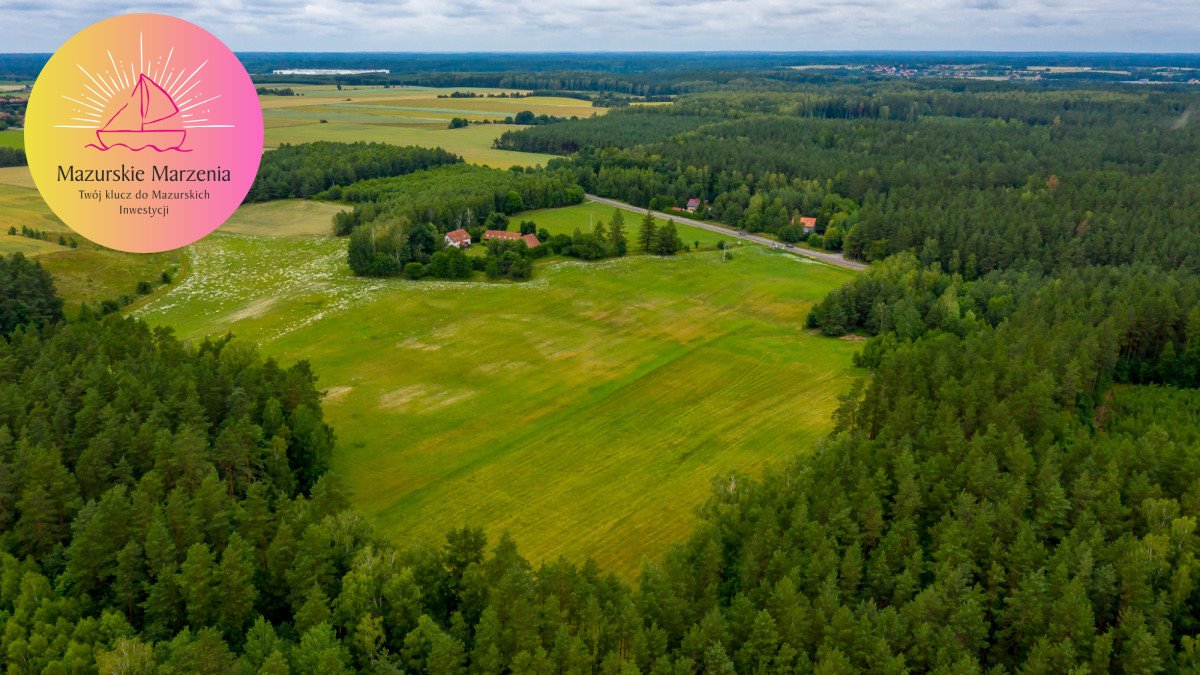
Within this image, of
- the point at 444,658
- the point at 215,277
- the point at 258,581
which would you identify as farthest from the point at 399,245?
the point at 444,658

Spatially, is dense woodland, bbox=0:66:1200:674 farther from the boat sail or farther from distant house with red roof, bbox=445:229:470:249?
distant house with red roof, bbox=445:229:470:249

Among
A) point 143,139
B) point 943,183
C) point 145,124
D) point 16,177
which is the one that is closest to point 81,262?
point 143,139

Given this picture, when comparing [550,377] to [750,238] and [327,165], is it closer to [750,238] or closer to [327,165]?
[750,238]

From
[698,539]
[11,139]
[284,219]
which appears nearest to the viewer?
[698,539]

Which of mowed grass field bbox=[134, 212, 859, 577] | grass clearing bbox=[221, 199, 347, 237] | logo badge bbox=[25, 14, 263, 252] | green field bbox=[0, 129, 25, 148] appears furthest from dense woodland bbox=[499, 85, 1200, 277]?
green field bbox=[0, 129, 25, 148]

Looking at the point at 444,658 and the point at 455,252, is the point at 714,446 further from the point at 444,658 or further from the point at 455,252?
the point at 455,252

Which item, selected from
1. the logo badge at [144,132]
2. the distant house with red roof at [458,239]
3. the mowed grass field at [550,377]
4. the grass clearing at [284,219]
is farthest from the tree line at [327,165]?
the logo badge at [144,132]
